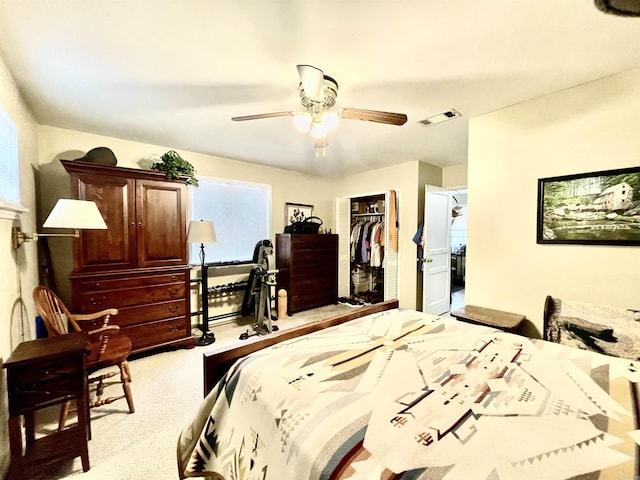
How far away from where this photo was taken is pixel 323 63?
1689mm

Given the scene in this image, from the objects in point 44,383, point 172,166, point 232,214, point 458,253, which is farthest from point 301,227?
point 458,253

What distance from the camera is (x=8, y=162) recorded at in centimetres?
180

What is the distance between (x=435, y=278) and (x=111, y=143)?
4.69 metres

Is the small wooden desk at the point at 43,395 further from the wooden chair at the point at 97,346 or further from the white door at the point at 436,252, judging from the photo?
the white door at the point at 436,252

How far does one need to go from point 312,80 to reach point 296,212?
10.8ft

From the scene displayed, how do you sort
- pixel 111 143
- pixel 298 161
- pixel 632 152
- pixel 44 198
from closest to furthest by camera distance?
pixel 632 152
pixel 44 198
pixel 111 143
pixel 298 161

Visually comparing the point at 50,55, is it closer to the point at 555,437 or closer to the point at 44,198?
the point at 44,198

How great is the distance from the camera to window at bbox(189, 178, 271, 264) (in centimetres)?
366

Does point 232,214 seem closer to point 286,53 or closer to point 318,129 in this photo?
point 318,129

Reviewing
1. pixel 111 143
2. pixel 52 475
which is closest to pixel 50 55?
pixel 111 143

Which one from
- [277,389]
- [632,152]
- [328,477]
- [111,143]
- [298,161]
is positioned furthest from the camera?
[298,161]

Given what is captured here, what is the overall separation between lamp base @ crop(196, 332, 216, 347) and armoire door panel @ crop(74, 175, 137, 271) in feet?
3.80

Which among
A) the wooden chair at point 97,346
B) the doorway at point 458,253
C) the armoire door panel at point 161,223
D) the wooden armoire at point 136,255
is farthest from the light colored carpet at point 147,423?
the doorway at point 458,253

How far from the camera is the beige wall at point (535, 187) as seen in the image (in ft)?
5.97
